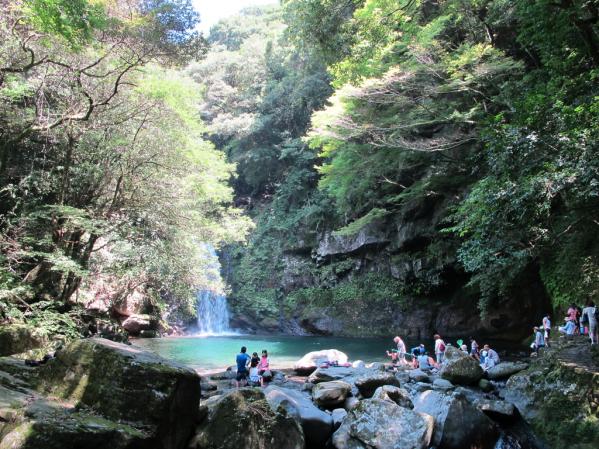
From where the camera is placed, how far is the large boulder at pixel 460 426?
6.38 m

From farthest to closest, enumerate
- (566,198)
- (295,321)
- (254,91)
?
(254,91), (295,321), (566,198)

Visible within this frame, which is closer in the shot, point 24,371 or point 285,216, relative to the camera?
point 24,371

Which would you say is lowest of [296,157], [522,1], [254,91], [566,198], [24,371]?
[24,371]

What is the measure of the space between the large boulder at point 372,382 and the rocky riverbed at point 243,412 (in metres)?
0.95

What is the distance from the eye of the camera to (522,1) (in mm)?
9547

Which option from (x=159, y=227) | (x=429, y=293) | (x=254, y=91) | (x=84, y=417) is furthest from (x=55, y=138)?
(x=254, y=91)

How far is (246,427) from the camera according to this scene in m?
5.56

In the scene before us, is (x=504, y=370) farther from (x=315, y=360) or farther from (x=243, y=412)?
(x=243, y=412)

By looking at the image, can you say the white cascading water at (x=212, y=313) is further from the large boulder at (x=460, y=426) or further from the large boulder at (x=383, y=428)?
the large boulder at (x=460, y=426)

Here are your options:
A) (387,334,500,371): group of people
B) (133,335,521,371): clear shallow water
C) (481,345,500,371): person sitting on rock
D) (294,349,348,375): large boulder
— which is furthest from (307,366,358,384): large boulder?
(481,345,500,371): person sitting on rock

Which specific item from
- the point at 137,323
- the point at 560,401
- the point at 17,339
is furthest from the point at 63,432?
the point at 137,323

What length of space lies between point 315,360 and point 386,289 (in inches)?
430

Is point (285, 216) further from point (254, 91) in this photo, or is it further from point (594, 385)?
point (594, 385)

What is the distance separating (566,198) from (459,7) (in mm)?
10092
